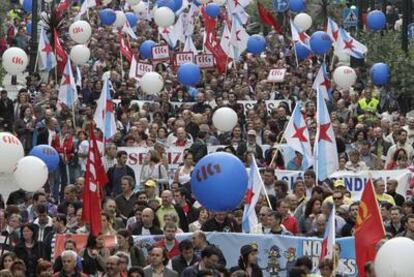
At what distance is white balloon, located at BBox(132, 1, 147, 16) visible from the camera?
45.8 m

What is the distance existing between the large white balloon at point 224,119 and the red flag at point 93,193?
Result: 565 cm

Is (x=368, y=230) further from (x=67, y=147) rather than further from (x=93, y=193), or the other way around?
(x=67, y=147)

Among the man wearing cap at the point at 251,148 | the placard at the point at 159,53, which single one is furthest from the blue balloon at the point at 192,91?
the man wearing cap at the point at 251,148

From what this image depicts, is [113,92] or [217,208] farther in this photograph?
[113,92]

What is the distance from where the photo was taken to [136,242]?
16.5 metres

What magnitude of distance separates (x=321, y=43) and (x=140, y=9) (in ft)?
43.3

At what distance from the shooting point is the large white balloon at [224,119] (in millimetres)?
23859

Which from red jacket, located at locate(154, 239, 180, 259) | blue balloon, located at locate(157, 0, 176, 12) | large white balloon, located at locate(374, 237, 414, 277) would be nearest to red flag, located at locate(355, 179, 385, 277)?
large white balloon, located at locate(374, 237, 414, 277)

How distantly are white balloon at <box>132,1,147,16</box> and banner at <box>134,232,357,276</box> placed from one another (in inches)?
1159

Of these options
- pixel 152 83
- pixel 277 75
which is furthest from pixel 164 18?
pixel 152 83

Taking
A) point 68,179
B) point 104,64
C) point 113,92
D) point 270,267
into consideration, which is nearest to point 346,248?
point 270,267

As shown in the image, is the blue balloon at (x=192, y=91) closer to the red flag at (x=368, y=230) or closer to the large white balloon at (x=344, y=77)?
the large white balloon at (x=344, y=77)

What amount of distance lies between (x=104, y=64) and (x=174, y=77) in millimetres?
3369

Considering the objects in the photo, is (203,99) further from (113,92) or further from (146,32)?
(146,32)
